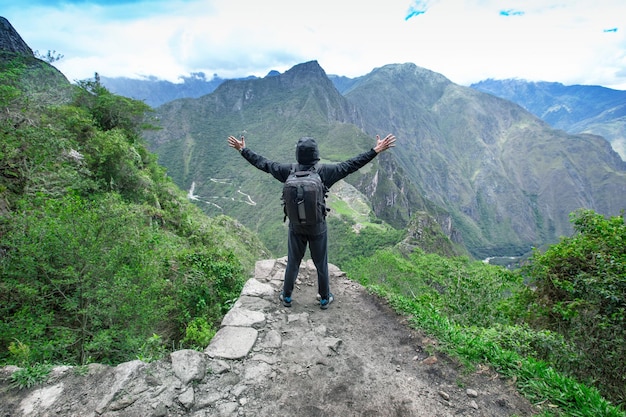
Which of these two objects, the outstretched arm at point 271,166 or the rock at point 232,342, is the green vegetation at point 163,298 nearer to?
the rock at point 232,342

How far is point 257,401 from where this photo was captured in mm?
3170

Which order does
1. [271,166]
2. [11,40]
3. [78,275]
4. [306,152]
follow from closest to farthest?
1. [78,275]
2. [306,152]
3. [271,166]
4. [11,40]

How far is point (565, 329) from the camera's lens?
4793mm

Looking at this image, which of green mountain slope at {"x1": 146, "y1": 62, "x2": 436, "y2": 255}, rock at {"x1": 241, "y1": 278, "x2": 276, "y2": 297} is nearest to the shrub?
rock at {"x1": 241, "y1": 278, "x2": 276, "y2": 297}

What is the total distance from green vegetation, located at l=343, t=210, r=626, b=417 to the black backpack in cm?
247

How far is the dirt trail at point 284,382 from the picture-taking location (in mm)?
2891

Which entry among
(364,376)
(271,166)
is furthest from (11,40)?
(364,376)

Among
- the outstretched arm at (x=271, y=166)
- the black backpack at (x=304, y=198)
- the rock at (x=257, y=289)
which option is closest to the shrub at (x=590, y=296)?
the black backpack at (x=304, y=198)

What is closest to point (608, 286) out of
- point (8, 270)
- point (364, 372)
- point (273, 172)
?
point (364, 372)

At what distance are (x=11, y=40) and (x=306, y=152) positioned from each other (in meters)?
33.3

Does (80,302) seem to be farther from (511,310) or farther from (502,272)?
(502,272)

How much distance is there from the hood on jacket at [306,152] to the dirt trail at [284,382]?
2547 mm

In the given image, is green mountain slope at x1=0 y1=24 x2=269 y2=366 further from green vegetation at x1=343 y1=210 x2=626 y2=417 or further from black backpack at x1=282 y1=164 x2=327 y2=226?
green vegetation at x1=343 y1=210 x2=626 y2=417

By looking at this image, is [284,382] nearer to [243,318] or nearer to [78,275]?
[243,318]
